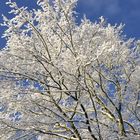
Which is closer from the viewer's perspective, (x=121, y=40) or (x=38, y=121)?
(x=38, y=121)

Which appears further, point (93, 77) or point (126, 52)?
point (126, 52)

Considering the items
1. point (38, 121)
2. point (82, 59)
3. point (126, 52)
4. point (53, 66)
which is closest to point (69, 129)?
point (38, 121)

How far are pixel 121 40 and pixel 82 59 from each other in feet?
20.9

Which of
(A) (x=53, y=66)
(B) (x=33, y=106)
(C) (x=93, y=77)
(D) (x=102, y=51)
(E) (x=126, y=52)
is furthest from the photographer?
(E) (x=126, y=52)

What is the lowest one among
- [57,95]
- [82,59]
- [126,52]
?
[82,59]

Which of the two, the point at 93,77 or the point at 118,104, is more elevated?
the point at 93,77

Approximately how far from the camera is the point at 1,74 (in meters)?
11.4

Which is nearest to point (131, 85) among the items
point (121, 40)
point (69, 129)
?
point (121, 40)

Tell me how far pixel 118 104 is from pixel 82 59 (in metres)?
3.00

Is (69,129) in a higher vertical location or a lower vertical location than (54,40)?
lower

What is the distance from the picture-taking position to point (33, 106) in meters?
11.9

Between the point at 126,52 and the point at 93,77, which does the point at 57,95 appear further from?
the point at 126,52

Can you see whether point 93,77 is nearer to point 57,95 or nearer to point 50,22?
point 57,95

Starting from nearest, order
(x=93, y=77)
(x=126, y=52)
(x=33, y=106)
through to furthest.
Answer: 1. (x=33, y=106)
2. (x=93, y=77)
3. (x=126, y=52)
